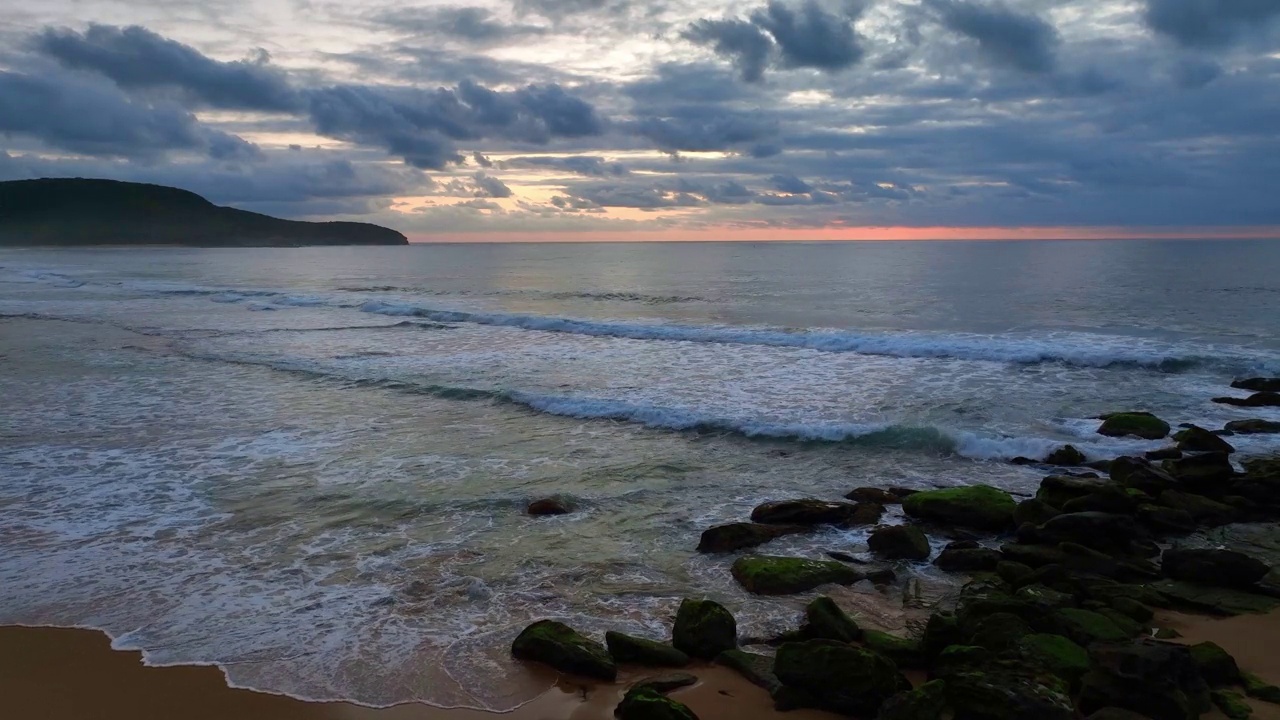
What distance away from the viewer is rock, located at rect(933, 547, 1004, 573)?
9164mm

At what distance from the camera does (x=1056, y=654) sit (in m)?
6.57

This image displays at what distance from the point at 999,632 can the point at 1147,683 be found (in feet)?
3.70

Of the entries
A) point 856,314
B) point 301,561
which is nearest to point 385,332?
point 856,314

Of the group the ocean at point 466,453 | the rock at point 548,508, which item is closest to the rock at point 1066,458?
the ocean at point 466,453

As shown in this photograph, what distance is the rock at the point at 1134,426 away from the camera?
15320 millimetres

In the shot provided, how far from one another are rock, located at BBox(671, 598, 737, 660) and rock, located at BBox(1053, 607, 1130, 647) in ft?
9.26

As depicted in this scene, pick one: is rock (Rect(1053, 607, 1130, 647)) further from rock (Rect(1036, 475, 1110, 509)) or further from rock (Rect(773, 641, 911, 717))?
rock (Rect(1036, 475, 1110, 509))

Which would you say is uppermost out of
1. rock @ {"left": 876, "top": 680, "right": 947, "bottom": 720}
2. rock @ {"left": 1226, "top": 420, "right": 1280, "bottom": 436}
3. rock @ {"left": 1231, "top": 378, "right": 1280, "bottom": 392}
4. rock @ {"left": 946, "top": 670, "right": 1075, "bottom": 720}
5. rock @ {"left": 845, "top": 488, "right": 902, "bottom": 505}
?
rock @ {"left": 946, "top": 670, "right": 1075, "bottom": 720}

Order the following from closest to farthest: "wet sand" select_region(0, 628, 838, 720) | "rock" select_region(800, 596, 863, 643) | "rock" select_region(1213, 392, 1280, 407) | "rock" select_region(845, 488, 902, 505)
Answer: "wet sand" select_region(0, 628, 838, 720)
"rock" select_region(800, 596, 863, 643)
"rock" select_region(845, 488, 902, 505)
"rock" select_region(1213, 392, 1280, 407)

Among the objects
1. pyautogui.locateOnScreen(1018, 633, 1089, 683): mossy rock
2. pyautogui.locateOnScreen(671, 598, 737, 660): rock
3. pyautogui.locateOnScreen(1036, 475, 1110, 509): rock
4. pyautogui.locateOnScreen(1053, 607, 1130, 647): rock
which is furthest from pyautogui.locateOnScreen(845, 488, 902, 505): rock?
pyautogui.locateOnScreen(671, 598, 737, 660): rock

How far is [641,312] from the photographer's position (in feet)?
134

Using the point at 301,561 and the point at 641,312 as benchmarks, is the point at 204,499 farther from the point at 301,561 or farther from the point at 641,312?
the point at 641,312

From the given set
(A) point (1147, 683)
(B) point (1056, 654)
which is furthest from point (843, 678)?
(A) point (1147, 683)

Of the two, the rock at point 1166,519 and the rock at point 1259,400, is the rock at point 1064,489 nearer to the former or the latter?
the rock at point 1166,519
